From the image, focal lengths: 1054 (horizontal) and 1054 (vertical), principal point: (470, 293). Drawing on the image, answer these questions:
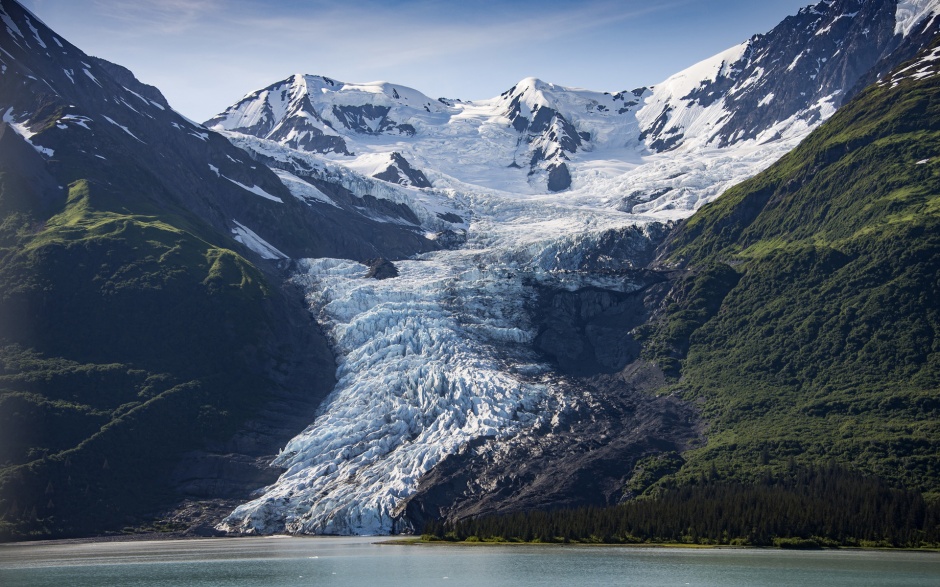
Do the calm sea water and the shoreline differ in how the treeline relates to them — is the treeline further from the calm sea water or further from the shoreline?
the calm sea water

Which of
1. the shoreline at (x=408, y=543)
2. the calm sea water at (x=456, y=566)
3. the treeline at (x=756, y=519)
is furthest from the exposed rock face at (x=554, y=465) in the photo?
the calm sea water at (x=456, y=566)

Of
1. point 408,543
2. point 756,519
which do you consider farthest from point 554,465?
point 756,519

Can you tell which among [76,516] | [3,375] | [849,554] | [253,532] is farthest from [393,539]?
[3,375]

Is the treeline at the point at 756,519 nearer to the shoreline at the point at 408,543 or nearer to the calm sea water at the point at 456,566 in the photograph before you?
the shoreline at the point at 408,543

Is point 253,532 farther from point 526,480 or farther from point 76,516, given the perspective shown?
point 526,480

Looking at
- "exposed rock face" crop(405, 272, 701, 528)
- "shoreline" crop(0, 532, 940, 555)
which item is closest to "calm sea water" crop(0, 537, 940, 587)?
"shoreline" crop(0, 532, 940, 555)
